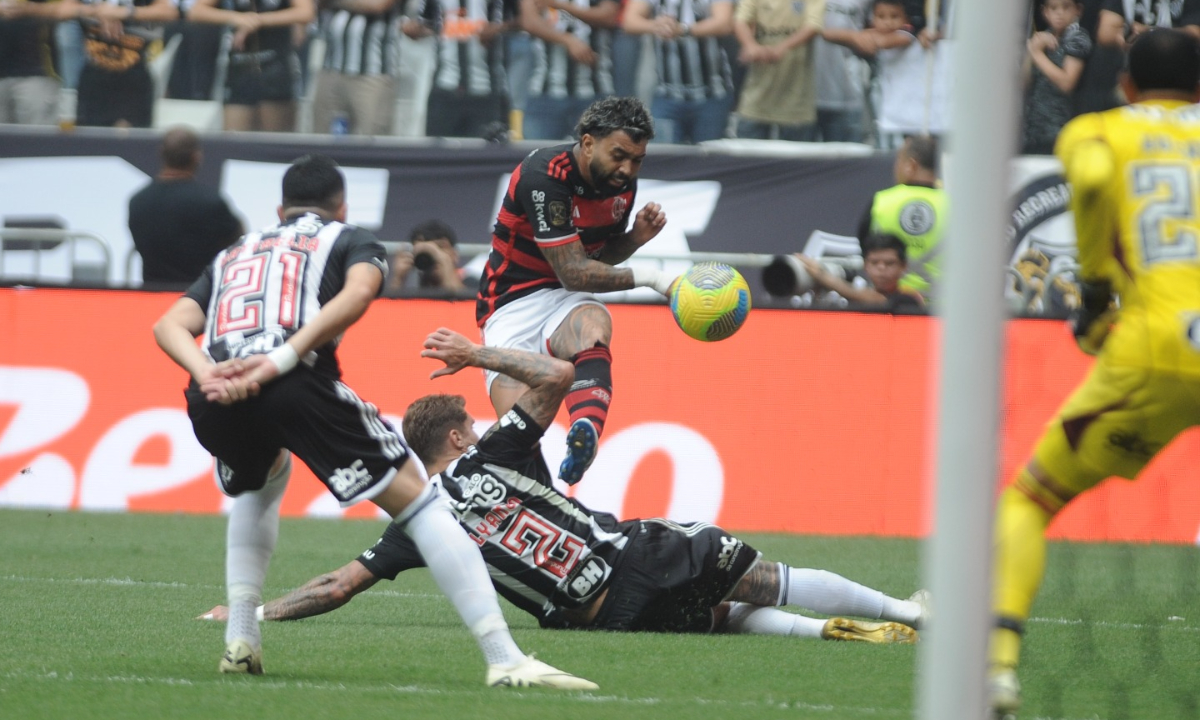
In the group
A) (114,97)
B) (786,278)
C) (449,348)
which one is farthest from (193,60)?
(449,348)

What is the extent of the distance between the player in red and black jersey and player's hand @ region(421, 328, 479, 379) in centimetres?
124

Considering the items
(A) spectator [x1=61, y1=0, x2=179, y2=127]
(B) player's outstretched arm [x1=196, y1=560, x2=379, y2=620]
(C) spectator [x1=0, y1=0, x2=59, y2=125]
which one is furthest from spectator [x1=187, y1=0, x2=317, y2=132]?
(B) player's outstretched arm [x1=196, y1=560, x2=379, y2=620]

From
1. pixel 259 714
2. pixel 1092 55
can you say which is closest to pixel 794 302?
pixel 1092 55

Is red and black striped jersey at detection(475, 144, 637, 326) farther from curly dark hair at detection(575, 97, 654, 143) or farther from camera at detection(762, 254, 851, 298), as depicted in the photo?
camera at detection(762, 254, 851, 298)

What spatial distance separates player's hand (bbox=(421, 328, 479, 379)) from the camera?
6109 millimetres

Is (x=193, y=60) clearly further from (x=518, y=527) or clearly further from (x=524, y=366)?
(x=518, y=527)

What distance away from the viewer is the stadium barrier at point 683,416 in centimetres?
1041

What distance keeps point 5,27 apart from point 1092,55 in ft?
28.0

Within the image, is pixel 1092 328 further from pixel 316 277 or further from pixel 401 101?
pixel 401 101

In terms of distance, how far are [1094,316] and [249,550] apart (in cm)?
272

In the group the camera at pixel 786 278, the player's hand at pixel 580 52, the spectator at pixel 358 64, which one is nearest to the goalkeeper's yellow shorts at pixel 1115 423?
the camera at pixel 786 278

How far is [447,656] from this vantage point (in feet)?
19.7

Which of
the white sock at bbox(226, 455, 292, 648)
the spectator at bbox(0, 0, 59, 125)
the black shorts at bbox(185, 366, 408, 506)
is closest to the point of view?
the black shorts at bbox(185, 366, 408, 506)

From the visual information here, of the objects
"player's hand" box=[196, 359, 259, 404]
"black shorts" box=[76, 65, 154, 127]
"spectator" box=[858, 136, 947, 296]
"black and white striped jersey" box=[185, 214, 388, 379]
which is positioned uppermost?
"black shorts" box=[76, 65, 154, 127]
